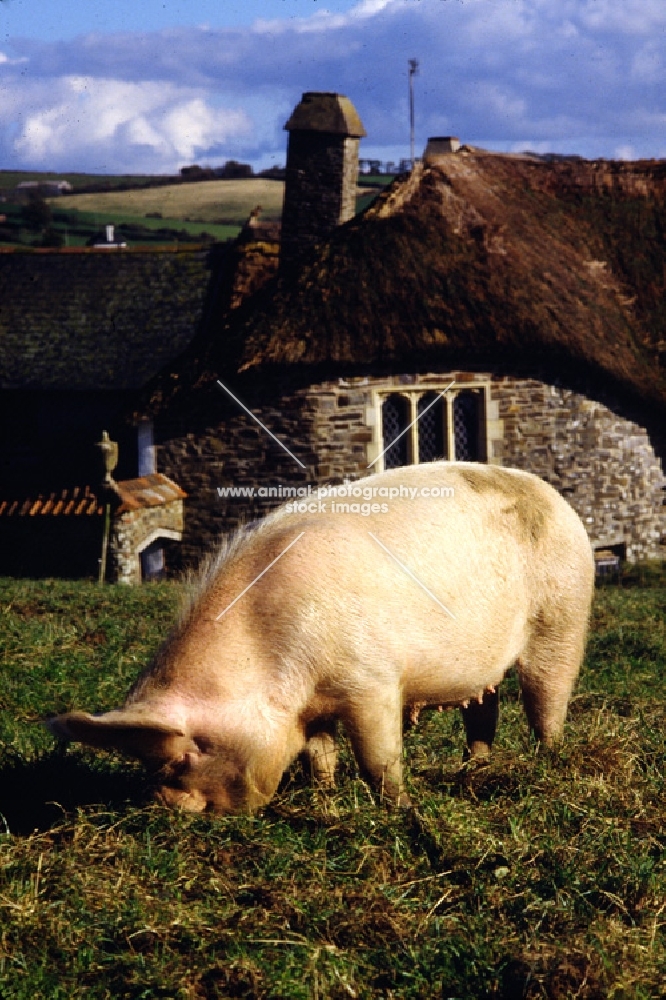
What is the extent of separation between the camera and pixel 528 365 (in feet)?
60.0

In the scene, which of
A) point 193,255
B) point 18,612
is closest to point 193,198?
point 193,255

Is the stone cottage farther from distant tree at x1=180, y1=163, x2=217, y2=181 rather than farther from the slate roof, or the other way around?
distant tree at x1=180, y1=163, x2=217, y2=181

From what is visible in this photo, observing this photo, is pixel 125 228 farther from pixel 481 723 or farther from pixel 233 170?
pixel 481 723

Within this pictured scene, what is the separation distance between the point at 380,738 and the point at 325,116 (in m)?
16.3

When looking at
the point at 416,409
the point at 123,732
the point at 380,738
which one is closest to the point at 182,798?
the point at 123,732

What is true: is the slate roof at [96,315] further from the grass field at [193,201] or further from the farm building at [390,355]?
the grass field at [193,201]

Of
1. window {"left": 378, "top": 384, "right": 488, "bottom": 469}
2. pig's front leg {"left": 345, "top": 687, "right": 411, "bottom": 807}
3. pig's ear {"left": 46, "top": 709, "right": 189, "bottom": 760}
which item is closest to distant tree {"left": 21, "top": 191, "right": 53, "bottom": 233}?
window {"left": 378, "top": 384, "right": 488, "bottom": 469}

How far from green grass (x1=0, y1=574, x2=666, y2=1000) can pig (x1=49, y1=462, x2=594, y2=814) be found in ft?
0.85

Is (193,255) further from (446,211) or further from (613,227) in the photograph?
(613,227)

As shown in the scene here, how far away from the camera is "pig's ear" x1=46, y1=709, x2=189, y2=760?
456 cm

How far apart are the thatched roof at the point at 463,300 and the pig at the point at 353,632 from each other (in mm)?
11639

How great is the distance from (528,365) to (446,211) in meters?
2.79

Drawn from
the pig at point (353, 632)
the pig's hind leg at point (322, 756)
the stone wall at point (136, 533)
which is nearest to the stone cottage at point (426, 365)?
the stone wall at point (136, 533)

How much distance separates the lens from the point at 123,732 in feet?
15.3
